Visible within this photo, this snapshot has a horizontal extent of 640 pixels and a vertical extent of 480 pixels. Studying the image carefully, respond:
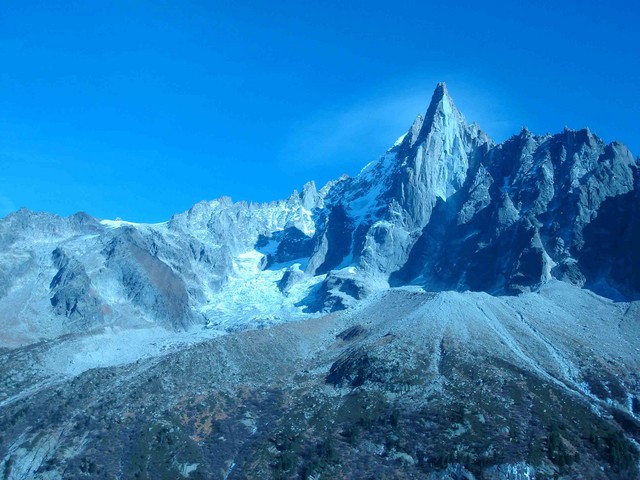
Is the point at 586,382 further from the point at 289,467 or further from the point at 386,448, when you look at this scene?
the point at 289,467

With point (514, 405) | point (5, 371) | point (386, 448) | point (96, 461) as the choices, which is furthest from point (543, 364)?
point (5, 371)

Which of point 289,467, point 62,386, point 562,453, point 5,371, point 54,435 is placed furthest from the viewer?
point 5,371

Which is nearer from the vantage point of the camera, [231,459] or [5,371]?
[231,459]

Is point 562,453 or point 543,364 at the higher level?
point 543,364

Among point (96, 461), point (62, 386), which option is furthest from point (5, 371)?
point (96, 461)

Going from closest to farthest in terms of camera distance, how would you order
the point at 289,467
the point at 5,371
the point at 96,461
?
the point at 289,467 → the point at 96,461 → the point at 5,371

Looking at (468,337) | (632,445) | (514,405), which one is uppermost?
(468,337)
